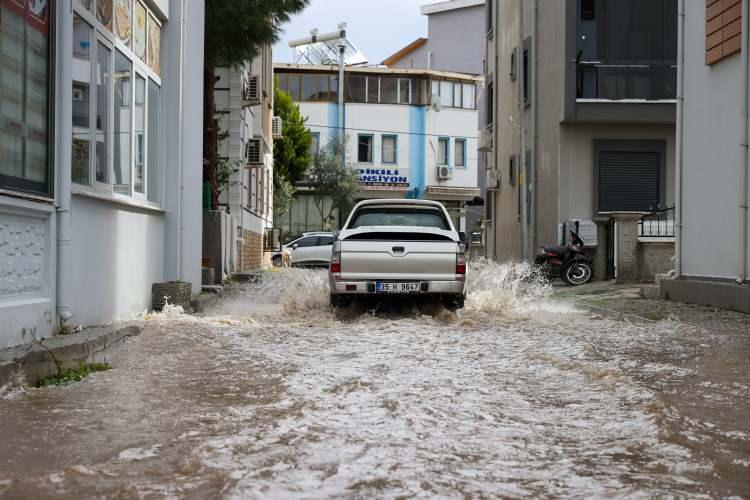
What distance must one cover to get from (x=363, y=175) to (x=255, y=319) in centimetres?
4650

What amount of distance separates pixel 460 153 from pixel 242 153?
1286 inches

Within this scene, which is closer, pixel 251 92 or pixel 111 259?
pixel 111 259

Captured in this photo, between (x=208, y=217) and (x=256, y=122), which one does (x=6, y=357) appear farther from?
(x=256, y=122)

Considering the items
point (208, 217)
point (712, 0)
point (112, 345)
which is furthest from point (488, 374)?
point (208, 217)

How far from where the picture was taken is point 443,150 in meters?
59.4

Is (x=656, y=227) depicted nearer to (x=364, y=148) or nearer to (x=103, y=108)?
(x=103, y=108)

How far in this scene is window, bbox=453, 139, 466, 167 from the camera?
5969 cm

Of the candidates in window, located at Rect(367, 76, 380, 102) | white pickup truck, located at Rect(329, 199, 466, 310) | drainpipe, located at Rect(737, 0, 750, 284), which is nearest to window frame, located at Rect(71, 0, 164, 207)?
white pickup truck, located at Rect(329, 199, 466, 310)

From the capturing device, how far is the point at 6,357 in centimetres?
673

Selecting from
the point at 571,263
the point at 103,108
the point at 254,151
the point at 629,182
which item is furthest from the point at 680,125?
the point at 254,151

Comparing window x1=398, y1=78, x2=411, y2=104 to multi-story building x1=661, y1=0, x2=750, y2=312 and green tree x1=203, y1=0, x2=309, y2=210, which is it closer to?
green tree x1=203, y1=0, x2=309, y2=210

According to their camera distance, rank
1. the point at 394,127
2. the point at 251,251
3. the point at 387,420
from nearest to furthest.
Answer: the point at 387,420 → the point at 251,251 → the point at 394,127

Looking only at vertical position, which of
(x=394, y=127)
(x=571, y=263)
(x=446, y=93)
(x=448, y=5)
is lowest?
(x=571, y=263)

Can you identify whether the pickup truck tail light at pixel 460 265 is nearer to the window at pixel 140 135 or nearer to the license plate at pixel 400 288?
the license plate at pixel 400 288
